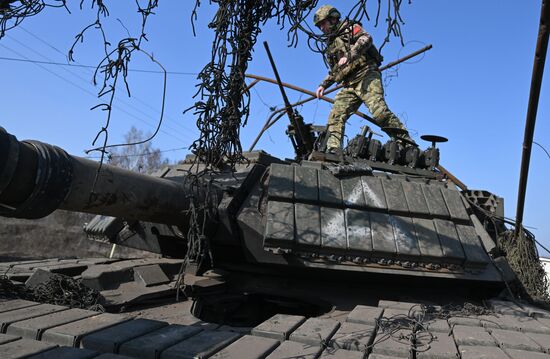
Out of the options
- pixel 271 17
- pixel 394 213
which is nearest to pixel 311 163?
pixel 394 213

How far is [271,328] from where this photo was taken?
2.91 metres

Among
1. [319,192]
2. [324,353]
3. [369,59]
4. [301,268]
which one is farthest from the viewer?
[369,59]

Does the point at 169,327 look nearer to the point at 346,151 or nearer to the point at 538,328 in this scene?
the point at 538,328

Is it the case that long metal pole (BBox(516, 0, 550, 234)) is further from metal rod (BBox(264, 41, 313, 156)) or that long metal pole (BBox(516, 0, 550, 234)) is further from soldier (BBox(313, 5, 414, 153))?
metal rod (BBox(264, 41, 313, 156))

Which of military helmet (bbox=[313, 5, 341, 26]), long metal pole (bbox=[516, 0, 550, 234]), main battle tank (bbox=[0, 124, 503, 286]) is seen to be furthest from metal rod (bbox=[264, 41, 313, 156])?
long metal pole (bbox=[516, 0, 550, 234])

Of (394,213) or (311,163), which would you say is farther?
(311,163)

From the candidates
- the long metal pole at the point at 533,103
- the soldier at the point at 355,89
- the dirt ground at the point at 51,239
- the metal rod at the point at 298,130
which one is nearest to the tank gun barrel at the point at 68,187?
the soldier at the point at 355,89

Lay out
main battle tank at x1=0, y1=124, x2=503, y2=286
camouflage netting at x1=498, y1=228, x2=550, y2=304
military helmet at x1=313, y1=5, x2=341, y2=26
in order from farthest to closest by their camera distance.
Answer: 1. military helmet at x1=313, y1=5, x2=341, y2=26
2. camouflage netting at x1=498, y1=228, x2=550, y2=304
3. main battle tank at x1=0, y1=124, x2=503, y2=286

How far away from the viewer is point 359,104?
6.72 metres

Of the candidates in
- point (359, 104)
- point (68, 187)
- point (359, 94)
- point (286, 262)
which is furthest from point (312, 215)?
point (359, 104)

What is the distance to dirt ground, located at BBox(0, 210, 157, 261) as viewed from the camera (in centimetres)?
1268

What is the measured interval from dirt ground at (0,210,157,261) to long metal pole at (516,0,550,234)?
9154mm

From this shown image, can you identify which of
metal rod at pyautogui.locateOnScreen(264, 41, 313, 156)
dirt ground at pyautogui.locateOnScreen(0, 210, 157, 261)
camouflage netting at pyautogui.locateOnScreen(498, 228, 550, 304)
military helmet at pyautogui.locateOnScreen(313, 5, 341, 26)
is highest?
military helmet at pyautogui.locateOnScreen(313, 5, 341, 26)

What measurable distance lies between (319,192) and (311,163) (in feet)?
Answer: 2.01
